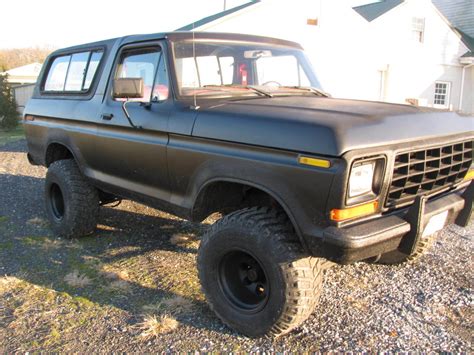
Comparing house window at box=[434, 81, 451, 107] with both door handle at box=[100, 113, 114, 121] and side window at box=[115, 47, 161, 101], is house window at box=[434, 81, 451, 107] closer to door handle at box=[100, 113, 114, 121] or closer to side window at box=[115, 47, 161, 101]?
side window at box=[115, 47, 161, 101]

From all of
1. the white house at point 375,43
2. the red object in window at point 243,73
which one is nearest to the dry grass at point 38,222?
the red object in window at point 243,73

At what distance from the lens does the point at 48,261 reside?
4.14 metres

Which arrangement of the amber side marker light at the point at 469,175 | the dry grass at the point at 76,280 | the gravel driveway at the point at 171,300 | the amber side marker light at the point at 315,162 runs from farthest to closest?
the dry grass at the point at 76,280 < the amber side marker light at the point at 469,175 < the gravel driveway at the point at 171,300 < the amber side marker light at the point at 315,162

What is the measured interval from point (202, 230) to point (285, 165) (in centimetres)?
269

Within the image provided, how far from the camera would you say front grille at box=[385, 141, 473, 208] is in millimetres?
2602

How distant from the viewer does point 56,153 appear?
5.06 m

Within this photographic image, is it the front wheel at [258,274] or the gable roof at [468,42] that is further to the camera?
the gable roof at [468,42]

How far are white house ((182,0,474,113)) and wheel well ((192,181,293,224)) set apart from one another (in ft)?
39.4

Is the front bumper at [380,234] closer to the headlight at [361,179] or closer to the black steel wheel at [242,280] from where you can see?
the headlight at [361,179]

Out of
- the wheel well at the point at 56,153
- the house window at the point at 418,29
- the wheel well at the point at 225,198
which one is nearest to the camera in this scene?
the wheel well at the point at 225,198

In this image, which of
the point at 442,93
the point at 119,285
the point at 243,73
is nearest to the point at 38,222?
the point at 119,285

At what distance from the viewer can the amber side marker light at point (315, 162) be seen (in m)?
2.33

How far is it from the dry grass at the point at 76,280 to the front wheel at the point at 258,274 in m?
1.20

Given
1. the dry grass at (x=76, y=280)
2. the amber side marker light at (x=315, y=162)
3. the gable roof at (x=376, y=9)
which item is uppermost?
the gable roof at (x=376, y=9)
